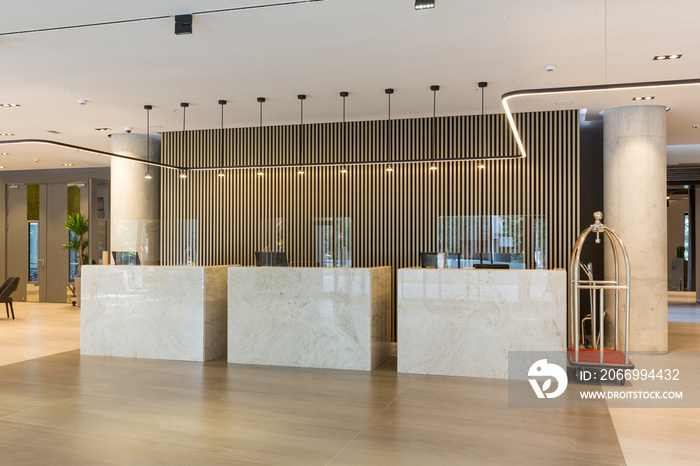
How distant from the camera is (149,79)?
714 cm

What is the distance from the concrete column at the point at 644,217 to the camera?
836cm

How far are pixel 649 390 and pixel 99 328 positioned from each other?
6.70 m

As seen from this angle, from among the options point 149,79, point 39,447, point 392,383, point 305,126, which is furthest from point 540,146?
point 39,447

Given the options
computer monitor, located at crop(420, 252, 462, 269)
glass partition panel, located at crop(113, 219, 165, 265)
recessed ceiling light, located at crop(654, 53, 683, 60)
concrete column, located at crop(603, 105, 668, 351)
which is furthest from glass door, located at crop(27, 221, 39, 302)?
recessed ceiling light, located at crop(654, 53, 683, 60)

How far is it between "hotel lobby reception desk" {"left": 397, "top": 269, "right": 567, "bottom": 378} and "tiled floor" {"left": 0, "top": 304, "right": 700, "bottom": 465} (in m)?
0.25

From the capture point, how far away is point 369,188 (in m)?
9.60

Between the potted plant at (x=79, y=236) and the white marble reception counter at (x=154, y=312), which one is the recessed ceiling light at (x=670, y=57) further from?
the potted plant at (x=79, y=236)

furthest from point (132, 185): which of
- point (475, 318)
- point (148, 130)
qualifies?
point (475, 318)

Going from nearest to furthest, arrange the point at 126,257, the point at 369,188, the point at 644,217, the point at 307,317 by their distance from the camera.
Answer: the point at 307,317 → the point at 644,217 → the point at 126,257 → the point at 369,188

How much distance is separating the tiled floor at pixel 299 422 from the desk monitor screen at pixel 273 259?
4.88 feet
